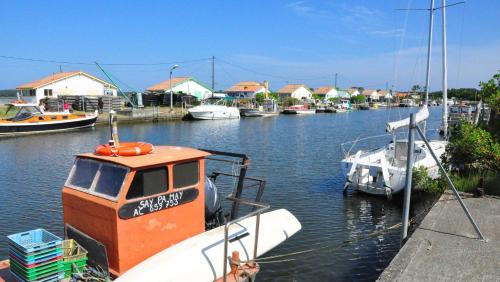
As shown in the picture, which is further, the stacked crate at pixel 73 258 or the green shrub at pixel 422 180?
the green shrub at pixel 422 180

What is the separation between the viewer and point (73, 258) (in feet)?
20.4

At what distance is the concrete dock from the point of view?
21.0 ft

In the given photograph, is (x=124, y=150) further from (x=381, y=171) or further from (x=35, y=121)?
(x=35, y=121)

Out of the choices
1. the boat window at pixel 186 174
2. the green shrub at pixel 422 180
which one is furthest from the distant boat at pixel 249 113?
the boat window at pixel 186 174

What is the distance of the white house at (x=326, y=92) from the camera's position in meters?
139

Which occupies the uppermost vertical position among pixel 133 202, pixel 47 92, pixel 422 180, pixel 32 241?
pixel 47 92

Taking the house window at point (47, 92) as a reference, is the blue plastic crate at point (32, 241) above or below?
below

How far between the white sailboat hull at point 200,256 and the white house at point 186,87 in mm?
70285

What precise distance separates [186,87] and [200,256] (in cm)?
7525

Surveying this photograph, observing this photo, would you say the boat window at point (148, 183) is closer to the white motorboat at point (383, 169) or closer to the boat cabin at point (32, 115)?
the white motorboat at point (383, 169)

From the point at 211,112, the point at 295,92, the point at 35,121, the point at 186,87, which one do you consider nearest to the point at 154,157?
the point at 35,121

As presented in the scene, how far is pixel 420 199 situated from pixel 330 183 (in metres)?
4.49

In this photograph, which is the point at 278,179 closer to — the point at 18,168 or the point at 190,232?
the point at 190,232

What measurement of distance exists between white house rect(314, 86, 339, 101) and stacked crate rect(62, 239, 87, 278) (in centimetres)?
13357
